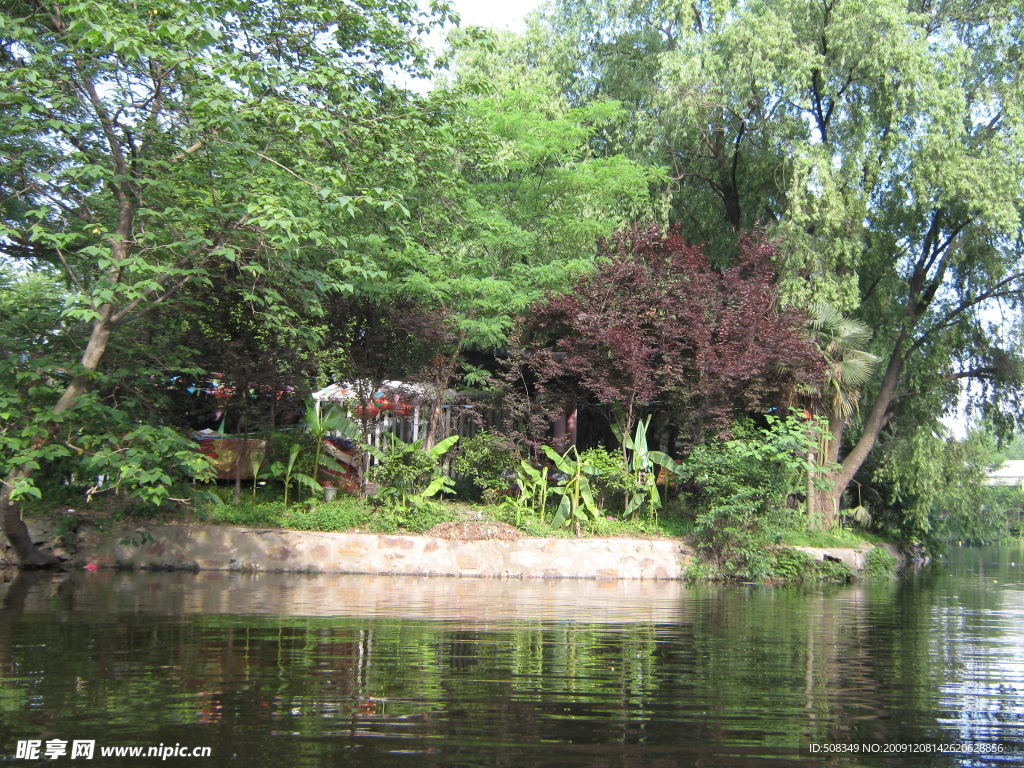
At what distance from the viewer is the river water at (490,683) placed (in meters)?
4.16

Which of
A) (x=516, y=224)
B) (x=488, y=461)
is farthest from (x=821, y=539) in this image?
(x=516, y=224)

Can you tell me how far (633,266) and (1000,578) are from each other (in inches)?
464

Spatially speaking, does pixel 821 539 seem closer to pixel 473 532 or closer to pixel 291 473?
pixel 473 532

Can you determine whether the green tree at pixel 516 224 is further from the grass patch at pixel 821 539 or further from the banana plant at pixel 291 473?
the grass patch at pixel 821 539

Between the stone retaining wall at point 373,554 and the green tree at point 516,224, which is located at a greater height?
the green tree at point 516,224

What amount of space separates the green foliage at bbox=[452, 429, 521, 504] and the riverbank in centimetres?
162

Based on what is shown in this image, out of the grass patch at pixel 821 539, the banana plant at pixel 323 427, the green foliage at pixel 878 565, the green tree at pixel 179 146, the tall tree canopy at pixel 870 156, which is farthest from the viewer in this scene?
the tall tree canopy at pixel 870 156

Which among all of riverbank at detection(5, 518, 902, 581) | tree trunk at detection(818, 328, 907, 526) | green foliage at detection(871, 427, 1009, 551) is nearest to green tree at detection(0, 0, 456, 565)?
riverbank at detection(5, 518, 902, 581)

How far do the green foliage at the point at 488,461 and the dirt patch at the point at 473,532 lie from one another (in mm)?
1380

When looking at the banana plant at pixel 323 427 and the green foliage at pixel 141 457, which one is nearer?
the green foliage at pixel 141 457

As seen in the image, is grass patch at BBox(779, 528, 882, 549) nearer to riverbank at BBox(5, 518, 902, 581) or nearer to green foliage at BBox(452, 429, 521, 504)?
riverbank at BBox(5, 518, 902, 581)

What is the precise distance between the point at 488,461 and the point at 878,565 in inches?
360

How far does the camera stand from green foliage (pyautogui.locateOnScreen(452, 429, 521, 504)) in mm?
16938

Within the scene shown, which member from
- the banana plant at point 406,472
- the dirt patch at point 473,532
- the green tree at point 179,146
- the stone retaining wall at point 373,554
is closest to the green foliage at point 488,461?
the banana plant at point 406,472
